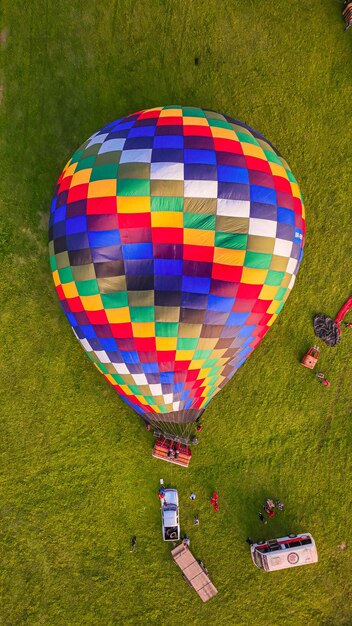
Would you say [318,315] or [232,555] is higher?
[318,315]

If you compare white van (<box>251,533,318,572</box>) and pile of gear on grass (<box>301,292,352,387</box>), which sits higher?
pile of gear on grass (<box>301,292,352,387</box>)

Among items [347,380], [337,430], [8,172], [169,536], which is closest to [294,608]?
[169,536]

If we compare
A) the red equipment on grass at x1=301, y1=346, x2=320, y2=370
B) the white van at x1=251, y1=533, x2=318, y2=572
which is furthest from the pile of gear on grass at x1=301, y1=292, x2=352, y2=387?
the white van at x1=251, y1=533, x2=318, y2=572

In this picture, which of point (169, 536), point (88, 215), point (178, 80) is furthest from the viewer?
point (178, 80)

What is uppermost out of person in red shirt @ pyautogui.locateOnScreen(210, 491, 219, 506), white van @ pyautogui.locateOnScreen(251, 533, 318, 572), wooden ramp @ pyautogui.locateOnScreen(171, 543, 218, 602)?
person in red shirt @ pyautogui.locateOnScreen(210, 491, 219, 506)

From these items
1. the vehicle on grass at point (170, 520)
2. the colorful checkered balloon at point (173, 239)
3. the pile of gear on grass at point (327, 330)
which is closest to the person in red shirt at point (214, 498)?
the vehicle on grass at point (170, 520)

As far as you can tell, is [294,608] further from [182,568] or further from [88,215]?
[88,215]

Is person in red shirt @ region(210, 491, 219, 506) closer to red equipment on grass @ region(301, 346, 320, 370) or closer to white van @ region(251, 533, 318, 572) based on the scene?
white van @ region(251, 533, 318, 572)
